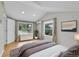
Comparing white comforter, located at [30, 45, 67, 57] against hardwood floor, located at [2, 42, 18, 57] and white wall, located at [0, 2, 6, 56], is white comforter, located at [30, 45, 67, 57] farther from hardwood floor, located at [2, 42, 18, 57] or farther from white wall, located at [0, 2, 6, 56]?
white wall, located at [0, 2, 6, 56]

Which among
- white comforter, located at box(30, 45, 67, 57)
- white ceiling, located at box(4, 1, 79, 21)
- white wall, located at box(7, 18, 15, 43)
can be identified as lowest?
white comforter, located at box(30, 45, 67, 57)

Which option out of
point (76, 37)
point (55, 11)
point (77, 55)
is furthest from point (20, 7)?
point (77, 55)

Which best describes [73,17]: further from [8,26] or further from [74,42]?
[8,26]

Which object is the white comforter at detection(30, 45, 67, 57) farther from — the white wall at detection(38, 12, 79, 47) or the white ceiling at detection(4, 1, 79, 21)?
the white ceiling at detection(4, 1, 79, 21)

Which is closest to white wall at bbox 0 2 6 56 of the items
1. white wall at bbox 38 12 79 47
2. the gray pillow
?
white wall at bbox 38 12 79 47

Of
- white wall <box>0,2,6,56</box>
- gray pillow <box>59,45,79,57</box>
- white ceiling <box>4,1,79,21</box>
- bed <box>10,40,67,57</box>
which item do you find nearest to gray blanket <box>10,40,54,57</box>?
bed <box>10,40,67,57</box>

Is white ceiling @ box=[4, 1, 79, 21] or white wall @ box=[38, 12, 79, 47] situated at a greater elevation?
white ceiling @ box=[4, 1, 79, 21]

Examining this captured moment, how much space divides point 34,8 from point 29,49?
72cm

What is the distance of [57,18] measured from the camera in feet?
4.42

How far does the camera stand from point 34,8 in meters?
1.31

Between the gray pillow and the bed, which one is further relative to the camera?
the bed

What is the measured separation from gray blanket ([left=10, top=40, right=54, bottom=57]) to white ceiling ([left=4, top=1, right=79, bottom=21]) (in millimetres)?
463

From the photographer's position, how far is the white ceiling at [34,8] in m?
1.21

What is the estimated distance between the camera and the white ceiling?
1.21 metres
